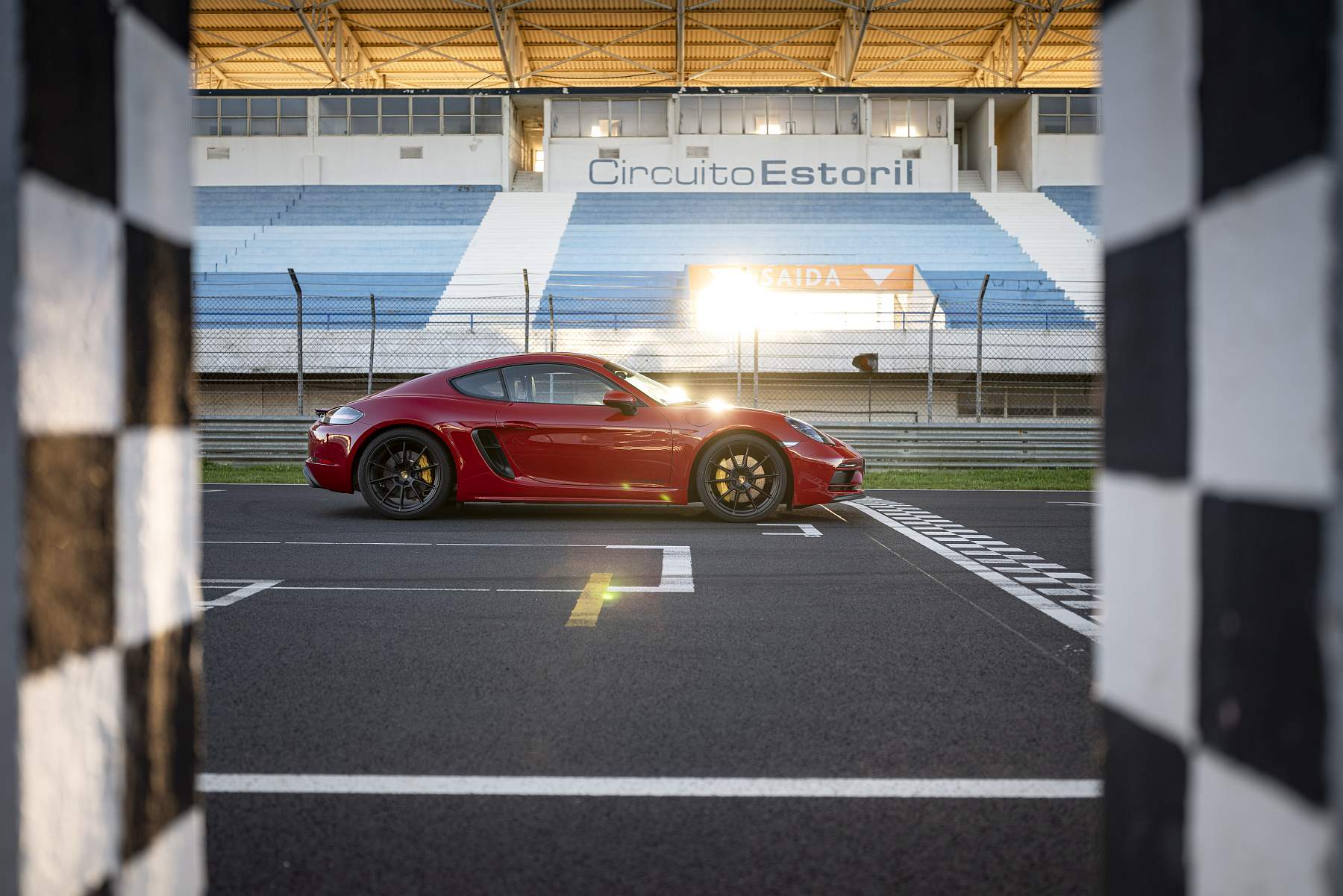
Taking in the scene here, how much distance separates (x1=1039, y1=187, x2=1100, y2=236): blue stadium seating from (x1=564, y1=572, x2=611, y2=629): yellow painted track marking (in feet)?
88.1

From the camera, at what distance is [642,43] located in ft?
117

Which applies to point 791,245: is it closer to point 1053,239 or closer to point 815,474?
point 1053,239

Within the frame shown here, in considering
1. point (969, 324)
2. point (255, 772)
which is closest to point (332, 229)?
point (969, 324)

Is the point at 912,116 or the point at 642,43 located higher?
the point at 642,43

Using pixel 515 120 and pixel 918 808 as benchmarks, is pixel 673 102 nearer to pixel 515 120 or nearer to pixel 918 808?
pixel 515 120

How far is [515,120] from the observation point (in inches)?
1294

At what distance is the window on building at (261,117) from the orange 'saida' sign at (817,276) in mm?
15254

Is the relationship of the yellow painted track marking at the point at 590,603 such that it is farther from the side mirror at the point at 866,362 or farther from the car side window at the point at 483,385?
the side mirror at the point at 866,362

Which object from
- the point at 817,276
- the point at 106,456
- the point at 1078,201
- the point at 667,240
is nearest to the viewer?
the point at 106,456

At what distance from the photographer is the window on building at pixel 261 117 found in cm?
3183

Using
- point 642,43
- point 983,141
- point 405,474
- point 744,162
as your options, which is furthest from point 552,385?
point 642,43

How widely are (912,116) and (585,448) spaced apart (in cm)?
2706

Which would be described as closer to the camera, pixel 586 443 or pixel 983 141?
pixel 586 443

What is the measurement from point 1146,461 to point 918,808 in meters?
1.42
